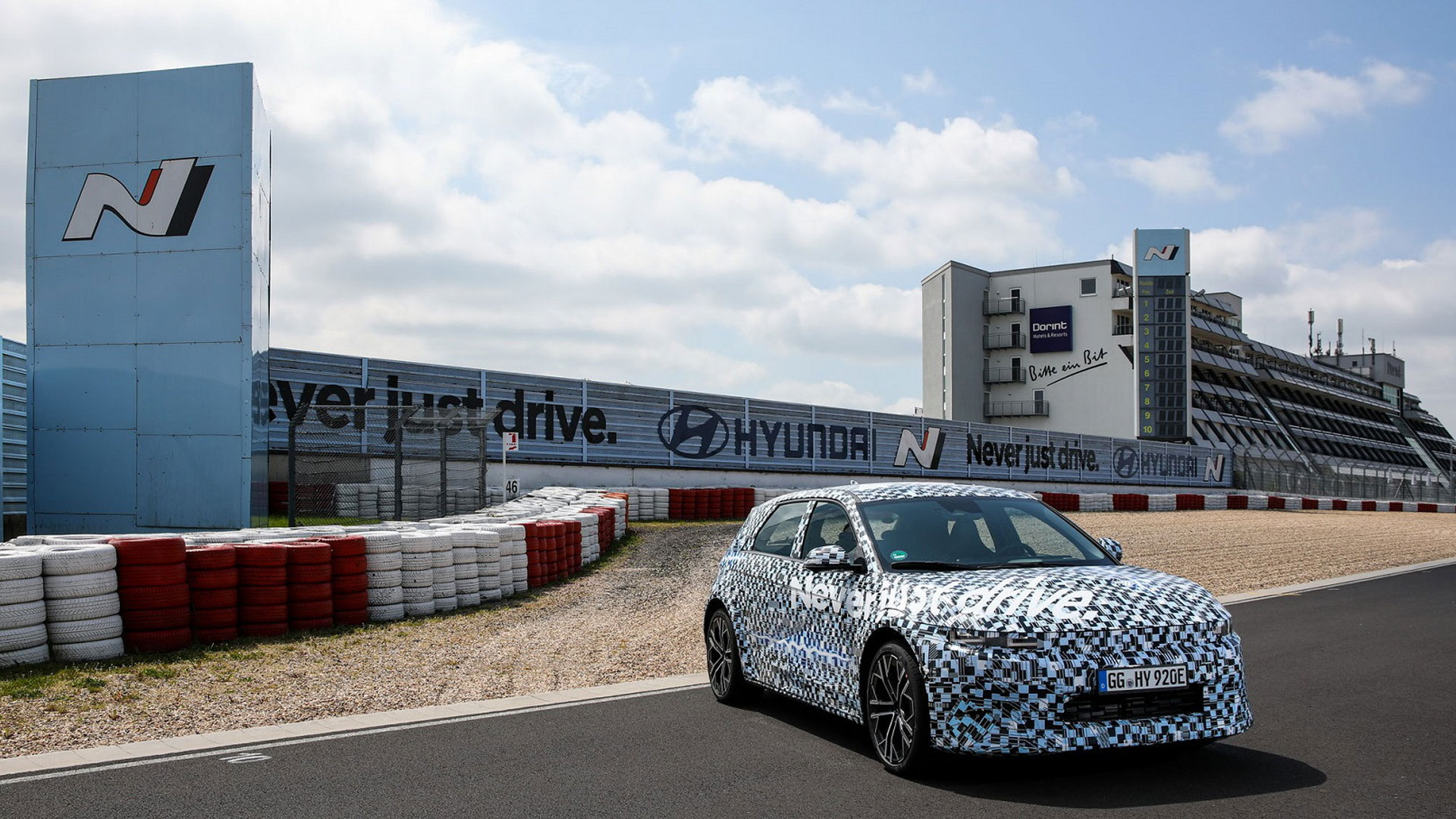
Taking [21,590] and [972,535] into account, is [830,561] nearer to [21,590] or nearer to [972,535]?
[972,535]

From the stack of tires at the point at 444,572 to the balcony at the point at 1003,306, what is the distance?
79742 millimetres

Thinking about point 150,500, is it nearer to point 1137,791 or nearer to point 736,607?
point 736,607

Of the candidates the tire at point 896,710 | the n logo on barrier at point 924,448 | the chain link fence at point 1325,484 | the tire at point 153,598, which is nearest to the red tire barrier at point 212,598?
the tire at point 153,598

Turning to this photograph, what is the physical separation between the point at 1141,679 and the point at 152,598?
26.8 ft

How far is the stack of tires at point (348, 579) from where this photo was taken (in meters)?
11.8

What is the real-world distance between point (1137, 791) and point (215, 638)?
26.7ft

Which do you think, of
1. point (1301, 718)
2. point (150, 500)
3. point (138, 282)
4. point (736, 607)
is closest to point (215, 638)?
point (736, 607)

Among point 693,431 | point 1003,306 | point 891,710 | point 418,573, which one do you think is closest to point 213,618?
point 418,573

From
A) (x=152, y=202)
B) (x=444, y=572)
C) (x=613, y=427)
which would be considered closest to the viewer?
(x=444, y=572)

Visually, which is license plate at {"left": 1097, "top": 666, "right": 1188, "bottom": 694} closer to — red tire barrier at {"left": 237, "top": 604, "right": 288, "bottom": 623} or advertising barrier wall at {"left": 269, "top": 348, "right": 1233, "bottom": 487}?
red tire barrier at {"left": 237, "top": 604, "right": 288, "bottom": 623}

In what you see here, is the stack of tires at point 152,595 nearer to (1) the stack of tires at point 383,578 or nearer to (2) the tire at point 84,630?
(2) the tire at point 84,630

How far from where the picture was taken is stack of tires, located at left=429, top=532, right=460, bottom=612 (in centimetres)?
1291

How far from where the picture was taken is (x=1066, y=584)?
614 cm

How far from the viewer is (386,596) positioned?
40.1ft
